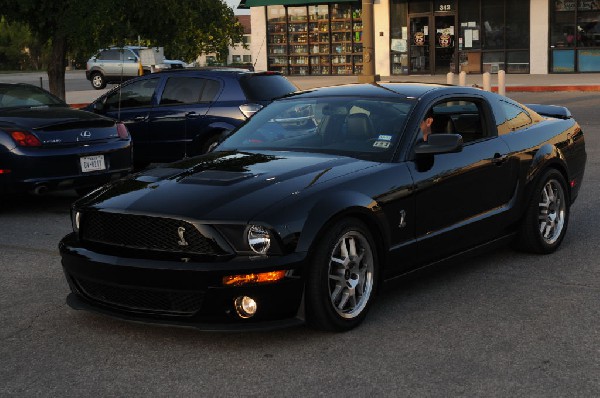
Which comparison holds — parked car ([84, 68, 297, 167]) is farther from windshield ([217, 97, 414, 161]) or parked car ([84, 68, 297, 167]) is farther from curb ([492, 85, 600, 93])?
curb ([492, 85, 600, 93])

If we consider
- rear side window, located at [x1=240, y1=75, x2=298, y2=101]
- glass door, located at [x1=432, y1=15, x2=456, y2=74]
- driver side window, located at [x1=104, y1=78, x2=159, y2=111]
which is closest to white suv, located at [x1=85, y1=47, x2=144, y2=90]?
glass door, located at [x1=432, y1=15, x2=456, y2=74]

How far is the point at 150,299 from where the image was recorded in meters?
5.09

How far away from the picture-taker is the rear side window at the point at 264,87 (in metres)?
12.1

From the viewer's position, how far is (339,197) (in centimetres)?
533

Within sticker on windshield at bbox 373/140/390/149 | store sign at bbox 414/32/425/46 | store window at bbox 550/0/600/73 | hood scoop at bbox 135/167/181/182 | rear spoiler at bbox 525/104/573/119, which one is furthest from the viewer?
store sign at bbox 414/32/425/46

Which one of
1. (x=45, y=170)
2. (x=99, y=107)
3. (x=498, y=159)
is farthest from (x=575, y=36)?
(x=498, y=159)

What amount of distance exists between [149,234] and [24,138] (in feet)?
16.4

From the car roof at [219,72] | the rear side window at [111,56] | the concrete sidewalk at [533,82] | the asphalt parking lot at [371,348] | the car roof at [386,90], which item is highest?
the rear side window at [111,56]

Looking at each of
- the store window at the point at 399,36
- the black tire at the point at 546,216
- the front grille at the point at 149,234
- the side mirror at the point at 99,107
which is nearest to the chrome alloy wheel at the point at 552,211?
the black tire at the point at 546,216

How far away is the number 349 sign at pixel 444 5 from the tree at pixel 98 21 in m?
18.5

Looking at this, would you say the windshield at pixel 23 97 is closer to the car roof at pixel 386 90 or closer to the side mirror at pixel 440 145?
the car roof at pixel 386 90

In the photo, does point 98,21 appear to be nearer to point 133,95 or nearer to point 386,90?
point 133,95

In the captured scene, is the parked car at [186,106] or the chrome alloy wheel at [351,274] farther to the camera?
the parked car at [186,106]

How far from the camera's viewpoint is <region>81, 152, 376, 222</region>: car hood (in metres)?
5.13
